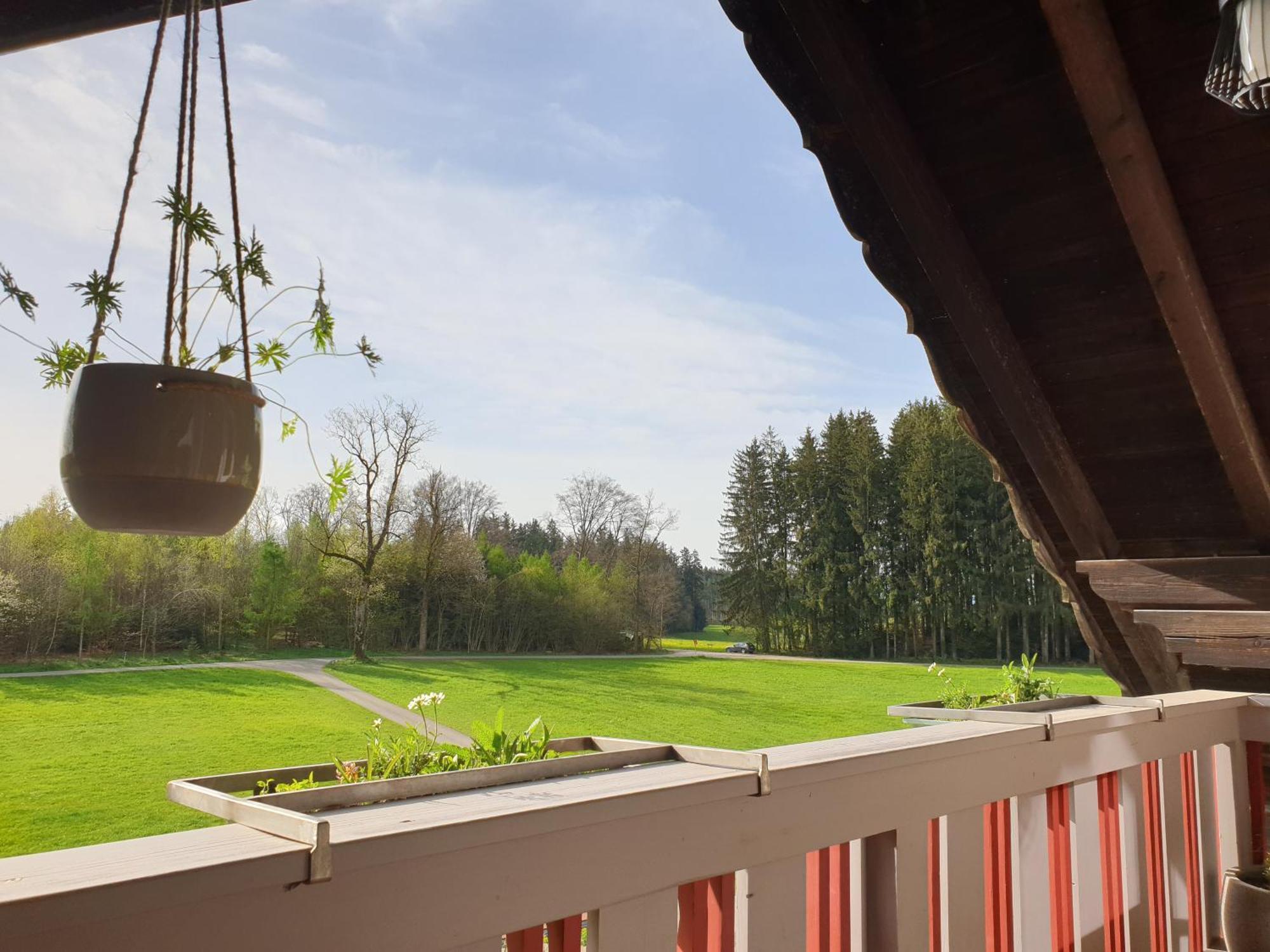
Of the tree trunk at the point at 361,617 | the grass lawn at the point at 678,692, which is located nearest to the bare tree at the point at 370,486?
the tree trunk at the point at 361,617

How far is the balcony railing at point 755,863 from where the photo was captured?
329 millimetres

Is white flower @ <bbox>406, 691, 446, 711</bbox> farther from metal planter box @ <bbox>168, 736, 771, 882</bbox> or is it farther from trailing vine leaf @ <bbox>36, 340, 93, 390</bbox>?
trailing vine leaf @ <bbox>36, 340, 93, 390</bbox>

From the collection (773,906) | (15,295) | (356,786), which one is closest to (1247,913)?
(773,906)

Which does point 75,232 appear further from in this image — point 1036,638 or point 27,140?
point 1036,638

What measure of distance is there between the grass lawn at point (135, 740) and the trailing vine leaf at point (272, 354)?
11.6 feet

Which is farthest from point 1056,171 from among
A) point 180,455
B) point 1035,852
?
point 180,455

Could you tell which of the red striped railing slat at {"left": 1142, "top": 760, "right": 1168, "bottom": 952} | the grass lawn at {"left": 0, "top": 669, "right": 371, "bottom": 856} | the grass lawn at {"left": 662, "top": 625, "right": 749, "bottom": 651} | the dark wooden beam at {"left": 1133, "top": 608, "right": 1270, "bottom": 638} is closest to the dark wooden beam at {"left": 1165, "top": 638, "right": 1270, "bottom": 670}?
the dark wooden beam at {"left": 1133, "top": 608, "right": 1270, "bottom": 638}

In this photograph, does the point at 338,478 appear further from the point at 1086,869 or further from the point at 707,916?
the point at 1086,869

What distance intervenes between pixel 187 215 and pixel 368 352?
0.85 ft

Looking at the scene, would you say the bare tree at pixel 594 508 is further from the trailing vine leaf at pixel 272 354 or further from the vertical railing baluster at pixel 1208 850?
the trailing vine leaf at pixel 272 354

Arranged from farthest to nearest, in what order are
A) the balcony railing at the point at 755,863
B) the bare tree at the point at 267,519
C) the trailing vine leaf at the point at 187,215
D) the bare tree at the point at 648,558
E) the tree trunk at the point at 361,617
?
the bare tree at the point at 648,558, the tree trunk at the point at 361,617, the bare tree at the point at 267,519, the trailing vine leaf at the point at 187,215, the balcony railing at the point at 755,863

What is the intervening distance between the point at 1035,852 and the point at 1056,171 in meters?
1.04

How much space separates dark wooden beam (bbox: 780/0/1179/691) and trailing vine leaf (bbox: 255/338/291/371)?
86 cm

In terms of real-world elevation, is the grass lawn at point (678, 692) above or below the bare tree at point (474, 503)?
below
